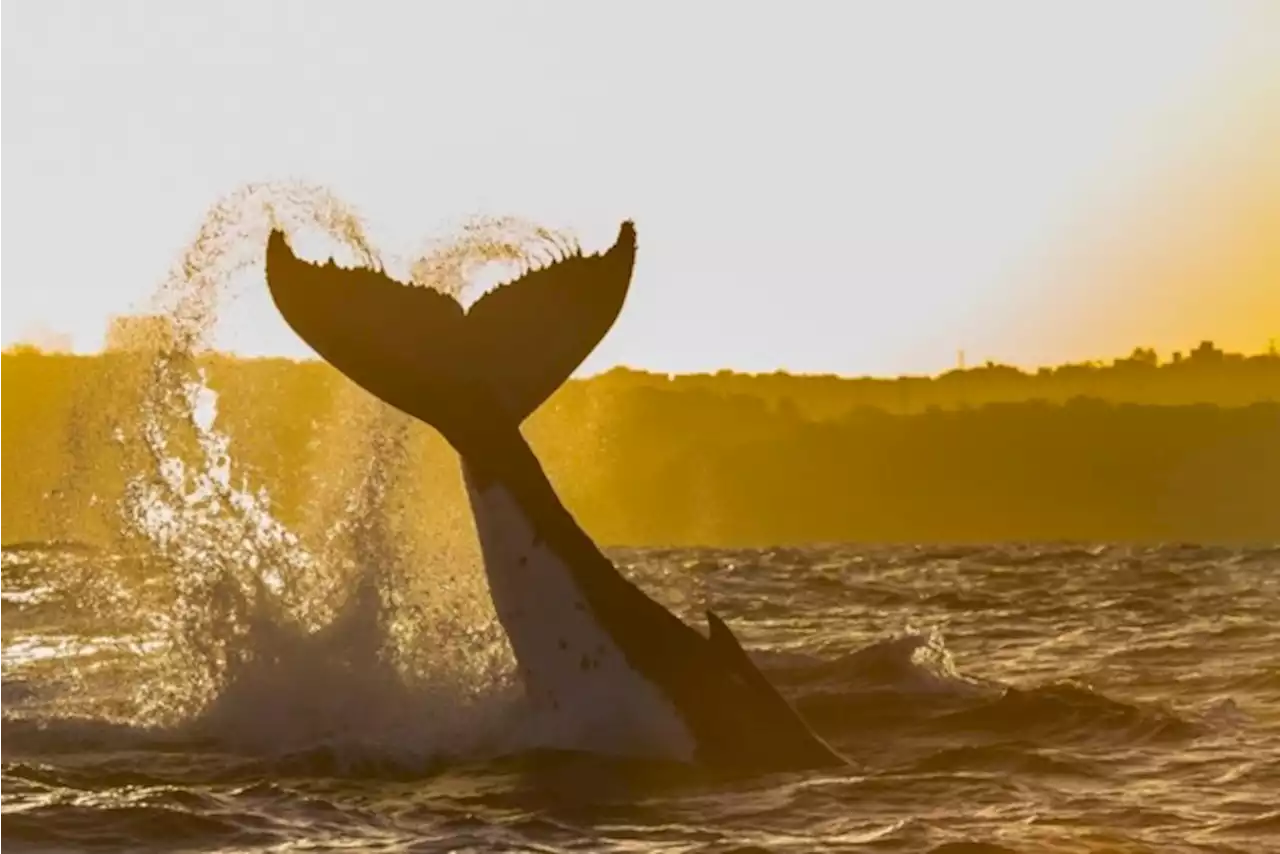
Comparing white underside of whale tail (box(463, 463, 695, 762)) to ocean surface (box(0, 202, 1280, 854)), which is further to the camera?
white underside of whale tail (box(463, 463, 695, 762))

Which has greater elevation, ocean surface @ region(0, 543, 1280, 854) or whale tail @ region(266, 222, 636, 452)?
whale tail @ region(266, 222, 636, 452)

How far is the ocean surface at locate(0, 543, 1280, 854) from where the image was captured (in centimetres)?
1114

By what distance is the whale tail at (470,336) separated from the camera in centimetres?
1252

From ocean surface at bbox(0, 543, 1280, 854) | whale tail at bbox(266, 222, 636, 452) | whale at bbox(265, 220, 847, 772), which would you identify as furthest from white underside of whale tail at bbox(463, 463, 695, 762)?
whale tail at bbox(266, 222, 636, 452)

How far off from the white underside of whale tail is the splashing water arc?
1.29m

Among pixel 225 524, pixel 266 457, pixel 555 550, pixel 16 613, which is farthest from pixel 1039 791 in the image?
pixel 266 457

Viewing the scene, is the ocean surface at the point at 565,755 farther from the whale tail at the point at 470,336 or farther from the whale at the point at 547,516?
the whale tail at the point at 470,336

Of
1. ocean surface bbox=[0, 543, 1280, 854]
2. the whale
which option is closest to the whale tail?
the whale

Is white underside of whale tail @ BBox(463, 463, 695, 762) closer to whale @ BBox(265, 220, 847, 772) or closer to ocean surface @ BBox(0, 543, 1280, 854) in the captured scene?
whale @ BBox(265, 220, 847, 772)

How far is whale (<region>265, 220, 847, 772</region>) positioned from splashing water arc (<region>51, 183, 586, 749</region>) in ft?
4.02

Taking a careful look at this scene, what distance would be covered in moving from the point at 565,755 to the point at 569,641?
709 millimetres

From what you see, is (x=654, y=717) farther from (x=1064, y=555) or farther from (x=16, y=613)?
(x=1064, y=555)

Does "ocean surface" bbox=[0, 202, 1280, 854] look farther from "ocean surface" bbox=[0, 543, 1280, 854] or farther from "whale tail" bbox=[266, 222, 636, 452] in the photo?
"whale tail" bbox=[266, 222, 636, 452]

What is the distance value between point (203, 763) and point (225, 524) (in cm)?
336
